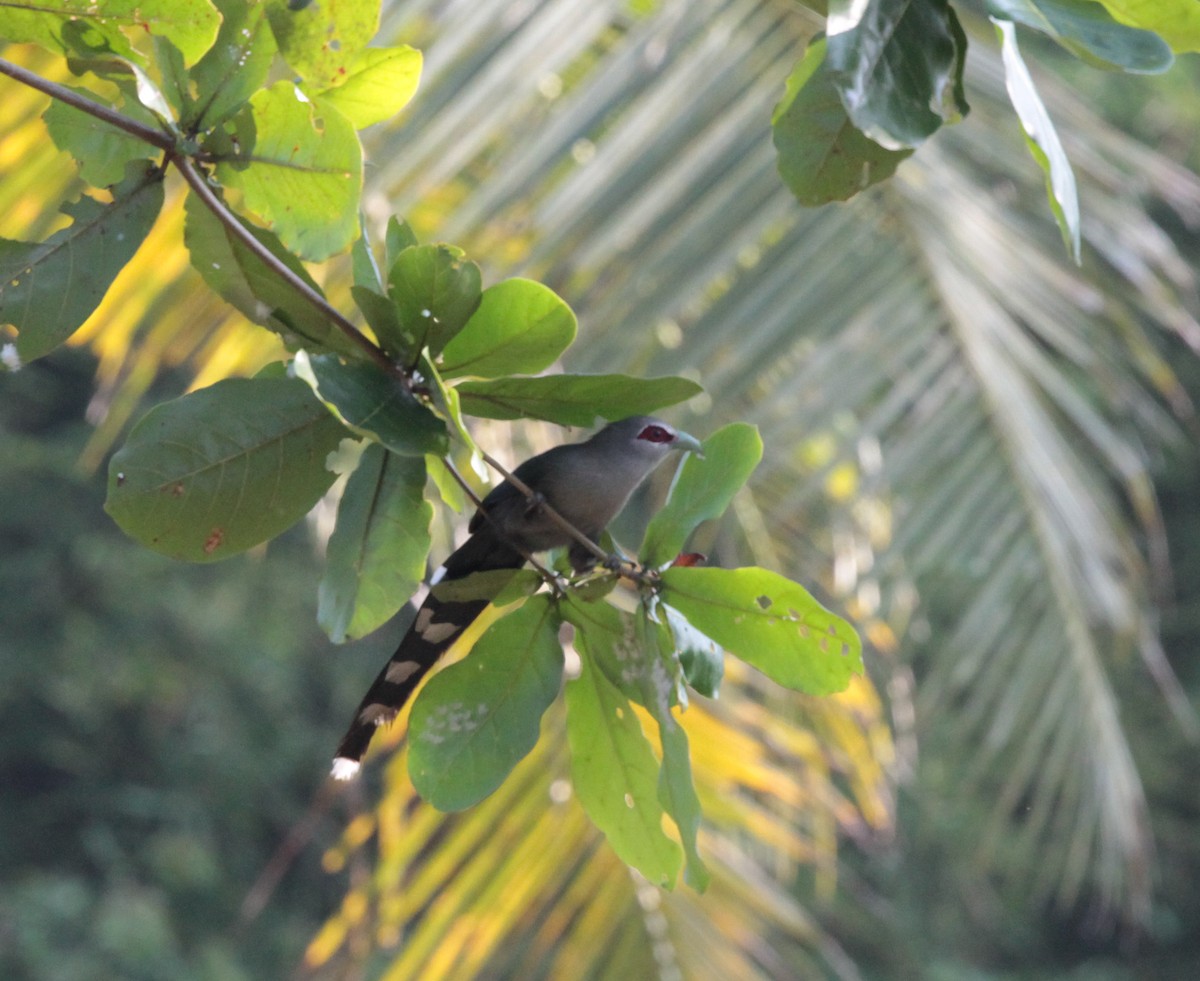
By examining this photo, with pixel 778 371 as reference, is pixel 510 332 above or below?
above

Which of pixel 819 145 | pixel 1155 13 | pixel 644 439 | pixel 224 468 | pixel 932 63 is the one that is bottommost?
pixel 644 439

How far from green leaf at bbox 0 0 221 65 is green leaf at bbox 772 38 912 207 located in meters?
0.50

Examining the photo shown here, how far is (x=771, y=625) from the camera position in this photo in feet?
4.02

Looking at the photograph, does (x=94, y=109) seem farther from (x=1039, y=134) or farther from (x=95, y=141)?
(x=1039, y=134)

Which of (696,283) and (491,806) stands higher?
(696,283)

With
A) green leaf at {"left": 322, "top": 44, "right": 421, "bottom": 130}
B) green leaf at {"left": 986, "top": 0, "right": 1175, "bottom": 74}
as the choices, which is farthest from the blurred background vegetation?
green leaf at {"left": 986, "top": 0, "right": 1175, "bottom": 74}

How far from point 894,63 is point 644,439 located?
104 cm

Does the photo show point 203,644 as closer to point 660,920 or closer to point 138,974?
point 138,974

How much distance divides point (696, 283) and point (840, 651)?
1328 millimetres

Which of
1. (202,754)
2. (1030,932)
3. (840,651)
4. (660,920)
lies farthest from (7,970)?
(840,651)

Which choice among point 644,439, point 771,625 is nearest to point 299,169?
point 771,625

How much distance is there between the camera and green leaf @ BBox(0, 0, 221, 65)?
120cm

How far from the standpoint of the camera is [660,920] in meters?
2.72

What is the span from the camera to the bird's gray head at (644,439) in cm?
207
